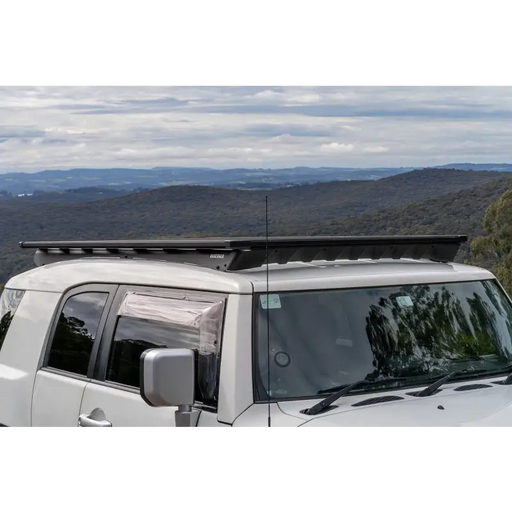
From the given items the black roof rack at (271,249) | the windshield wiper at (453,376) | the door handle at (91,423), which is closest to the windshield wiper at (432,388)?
the windshield wiper at (453,376)

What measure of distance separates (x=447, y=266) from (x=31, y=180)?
15.4 meters

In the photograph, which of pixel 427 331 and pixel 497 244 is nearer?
pixel 427 331

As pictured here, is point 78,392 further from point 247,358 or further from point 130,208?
point 130,208

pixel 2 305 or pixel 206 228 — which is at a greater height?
pixel 206 228

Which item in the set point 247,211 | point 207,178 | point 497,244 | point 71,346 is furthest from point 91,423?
point 497,244

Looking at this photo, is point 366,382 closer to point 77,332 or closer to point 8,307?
point 77,332

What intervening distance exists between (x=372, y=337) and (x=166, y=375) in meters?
1.16

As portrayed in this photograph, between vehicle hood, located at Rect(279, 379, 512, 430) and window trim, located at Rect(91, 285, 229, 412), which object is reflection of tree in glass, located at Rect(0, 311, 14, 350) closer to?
window trim, located at Rect(91, 285, 229, 412)

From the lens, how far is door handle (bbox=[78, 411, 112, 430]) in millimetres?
4266

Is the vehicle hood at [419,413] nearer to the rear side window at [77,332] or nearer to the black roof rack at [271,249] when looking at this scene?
the black roof rack at [271,249]

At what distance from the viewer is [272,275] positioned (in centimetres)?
413

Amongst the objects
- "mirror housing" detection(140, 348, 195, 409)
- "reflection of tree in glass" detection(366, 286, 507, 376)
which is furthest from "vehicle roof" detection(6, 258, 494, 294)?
"mirror housing" detection(140, 348, 195, 409)

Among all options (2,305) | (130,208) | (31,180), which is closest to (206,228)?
(2,305)
